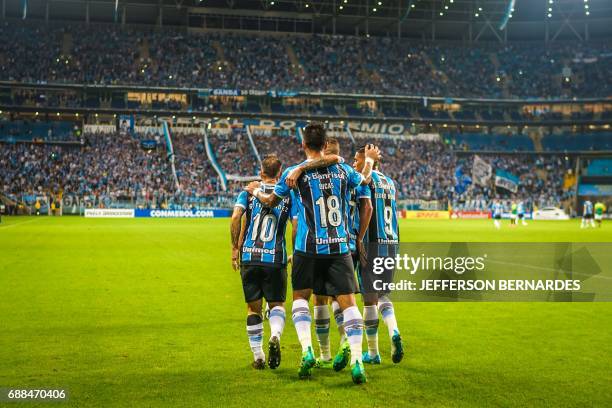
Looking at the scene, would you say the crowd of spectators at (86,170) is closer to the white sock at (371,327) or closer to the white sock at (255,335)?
the white sock at (255,335)

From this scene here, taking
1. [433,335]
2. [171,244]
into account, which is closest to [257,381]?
[433,335]

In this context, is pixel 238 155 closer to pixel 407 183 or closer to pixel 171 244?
pixel 407 183

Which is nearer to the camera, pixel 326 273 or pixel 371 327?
pixel 326 273

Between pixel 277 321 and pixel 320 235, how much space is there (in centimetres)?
123

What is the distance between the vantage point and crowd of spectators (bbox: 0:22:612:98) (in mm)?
74625

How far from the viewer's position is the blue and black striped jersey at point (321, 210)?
6.80 meters

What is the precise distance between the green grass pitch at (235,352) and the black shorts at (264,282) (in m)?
0.80

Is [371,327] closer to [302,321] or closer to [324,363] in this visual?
[324,363]

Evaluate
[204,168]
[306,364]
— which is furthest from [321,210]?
[204,168]

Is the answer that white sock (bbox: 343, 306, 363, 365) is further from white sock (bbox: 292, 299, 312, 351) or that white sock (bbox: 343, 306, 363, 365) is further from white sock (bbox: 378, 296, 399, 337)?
white sock (bbox: 378, 296, 399, 337)

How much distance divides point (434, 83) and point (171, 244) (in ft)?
204

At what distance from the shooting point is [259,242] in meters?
7.56

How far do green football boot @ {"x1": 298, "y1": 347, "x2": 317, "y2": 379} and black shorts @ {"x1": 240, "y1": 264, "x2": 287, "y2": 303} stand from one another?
0.89 meters

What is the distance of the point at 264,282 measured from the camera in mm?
7551
